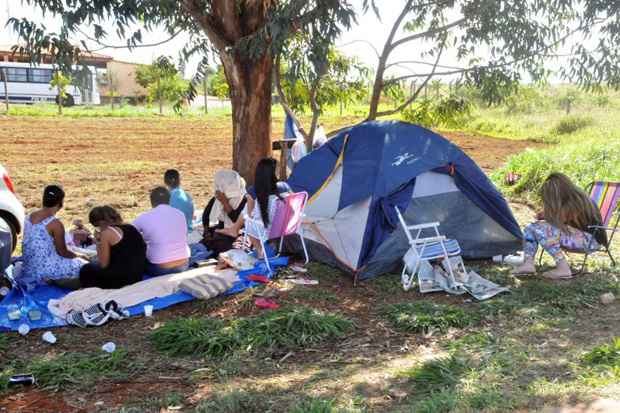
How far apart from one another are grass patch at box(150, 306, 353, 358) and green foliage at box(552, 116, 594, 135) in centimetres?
2032

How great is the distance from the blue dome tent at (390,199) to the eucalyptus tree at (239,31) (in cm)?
121

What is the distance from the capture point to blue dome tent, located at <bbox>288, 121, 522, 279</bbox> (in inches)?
262

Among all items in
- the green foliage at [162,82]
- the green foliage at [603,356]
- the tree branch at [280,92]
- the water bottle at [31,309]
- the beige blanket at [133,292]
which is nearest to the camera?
the green foliage at [603,356]

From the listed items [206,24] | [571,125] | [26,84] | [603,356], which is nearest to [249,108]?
[206,24]

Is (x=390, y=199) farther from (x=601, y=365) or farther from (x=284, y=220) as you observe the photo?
(x=601, y=365)

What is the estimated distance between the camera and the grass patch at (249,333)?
4863 mm

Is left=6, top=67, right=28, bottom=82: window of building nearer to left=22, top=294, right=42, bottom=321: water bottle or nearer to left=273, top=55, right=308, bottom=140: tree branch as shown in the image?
left=273, top=55, right=308, bottom=140: tree branch

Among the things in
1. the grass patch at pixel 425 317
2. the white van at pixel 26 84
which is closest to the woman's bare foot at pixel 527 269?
the grass patch at pixel 425 317

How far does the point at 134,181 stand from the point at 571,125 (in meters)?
17.2

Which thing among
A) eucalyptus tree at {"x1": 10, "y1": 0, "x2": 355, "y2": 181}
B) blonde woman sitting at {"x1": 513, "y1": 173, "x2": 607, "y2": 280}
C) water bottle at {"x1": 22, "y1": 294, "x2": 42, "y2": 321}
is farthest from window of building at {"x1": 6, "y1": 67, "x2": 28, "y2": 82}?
blonde woman sitting at {"x1": 513, "y1": 173, "x2": 607, "y2": 280}

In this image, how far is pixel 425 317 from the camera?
540cm

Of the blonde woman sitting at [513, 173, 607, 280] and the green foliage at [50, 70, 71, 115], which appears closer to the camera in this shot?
the blonde woman sitting at [513, 173, 607, 280]

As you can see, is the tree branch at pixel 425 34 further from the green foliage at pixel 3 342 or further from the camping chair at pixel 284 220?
the green foliage at pixel 3 342

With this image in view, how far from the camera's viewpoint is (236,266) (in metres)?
6.52
